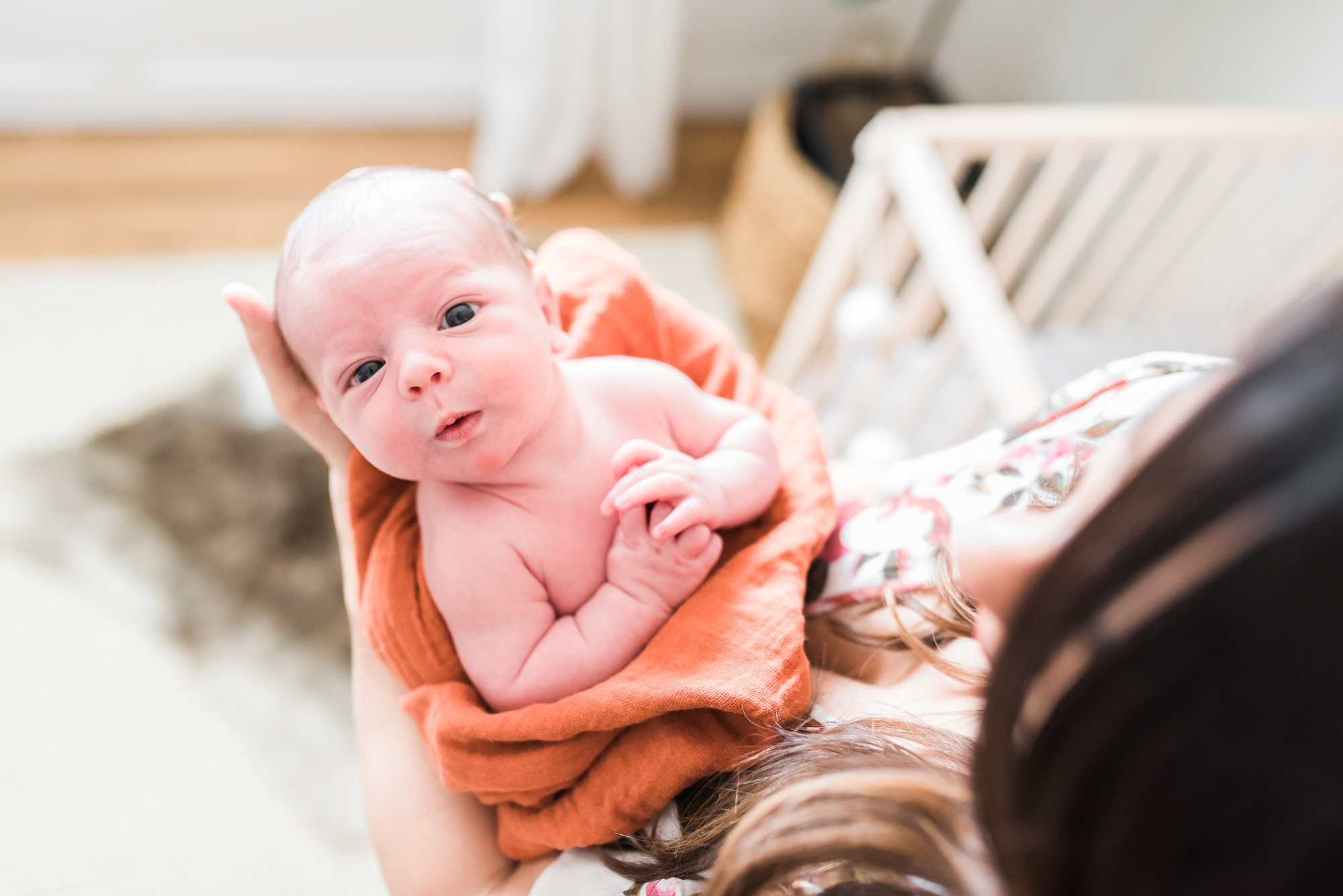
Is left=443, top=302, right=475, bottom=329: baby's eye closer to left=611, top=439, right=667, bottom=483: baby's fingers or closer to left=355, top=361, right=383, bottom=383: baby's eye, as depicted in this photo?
left=355, top=361, right=383, bottom=383: baby's eye

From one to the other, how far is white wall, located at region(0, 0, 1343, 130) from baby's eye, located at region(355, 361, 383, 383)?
1.66 metres

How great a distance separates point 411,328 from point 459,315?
0.04 meters

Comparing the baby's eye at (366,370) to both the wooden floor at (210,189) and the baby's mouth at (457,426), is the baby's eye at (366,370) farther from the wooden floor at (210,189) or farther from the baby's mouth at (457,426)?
the wooden floor at (210,189)

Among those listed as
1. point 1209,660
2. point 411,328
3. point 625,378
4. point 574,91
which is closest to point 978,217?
point 625,378

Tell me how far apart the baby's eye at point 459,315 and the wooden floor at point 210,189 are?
4.60ft

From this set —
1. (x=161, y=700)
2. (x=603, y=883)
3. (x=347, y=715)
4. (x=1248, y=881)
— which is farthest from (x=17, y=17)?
(x=1248, y=881)

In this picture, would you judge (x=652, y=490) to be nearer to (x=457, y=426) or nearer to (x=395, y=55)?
(x=457, y=426)

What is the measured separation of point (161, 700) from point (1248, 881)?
4.64 feet

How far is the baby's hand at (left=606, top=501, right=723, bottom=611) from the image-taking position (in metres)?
0.66

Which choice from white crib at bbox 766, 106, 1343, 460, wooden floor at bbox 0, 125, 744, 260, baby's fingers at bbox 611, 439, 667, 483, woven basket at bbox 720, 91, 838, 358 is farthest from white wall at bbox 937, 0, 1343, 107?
baby's fingers at bbox 611, 439, 667, 483

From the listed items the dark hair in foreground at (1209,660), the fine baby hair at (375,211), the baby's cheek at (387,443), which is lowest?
the baby's cheek at (387,443)

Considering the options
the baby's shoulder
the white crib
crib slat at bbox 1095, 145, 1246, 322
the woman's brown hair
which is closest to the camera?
the woman's brown hair

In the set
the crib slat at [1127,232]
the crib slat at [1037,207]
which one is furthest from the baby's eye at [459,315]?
the crib slat at [1127,232]

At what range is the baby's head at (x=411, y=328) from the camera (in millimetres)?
598
